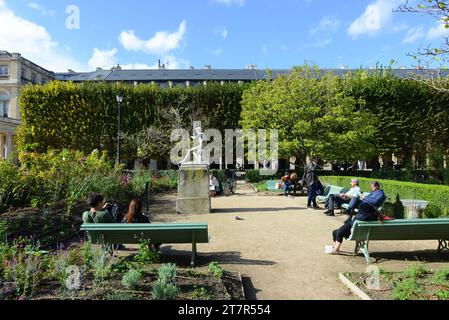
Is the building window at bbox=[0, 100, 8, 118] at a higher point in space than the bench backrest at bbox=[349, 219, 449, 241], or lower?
higher

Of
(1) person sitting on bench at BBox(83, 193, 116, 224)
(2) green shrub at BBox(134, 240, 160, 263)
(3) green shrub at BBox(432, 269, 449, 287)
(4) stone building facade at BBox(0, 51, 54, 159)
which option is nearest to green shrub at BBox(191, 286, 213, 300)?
(2) green shrub at BBox(134, 240, 160, 263)

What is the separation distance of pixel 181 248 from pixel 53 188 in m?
5.09

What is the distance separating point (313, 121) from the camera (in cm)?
2380

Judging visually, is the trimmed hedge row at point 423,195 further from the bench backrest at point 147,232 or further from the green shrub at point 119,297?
the green shrub at point 119,297

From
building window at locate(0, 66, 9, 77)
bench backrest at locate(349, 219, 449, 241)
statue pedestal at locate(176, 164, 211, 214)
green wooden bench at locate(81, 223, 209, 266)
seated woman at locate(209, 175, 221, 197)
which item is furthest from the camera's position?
building window at locate(0, 66, 9, 77)

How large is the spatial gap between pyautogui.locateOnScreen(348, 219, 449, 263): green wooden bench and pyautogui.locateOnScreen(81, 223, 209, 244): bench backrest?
260 cm

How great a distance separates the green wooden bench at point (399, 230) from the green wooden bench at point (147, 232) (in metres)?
2.60

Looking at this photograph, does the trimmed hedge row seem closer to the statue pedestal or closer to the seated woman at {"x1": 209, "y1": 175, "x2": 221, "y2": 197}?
the statue pedestal

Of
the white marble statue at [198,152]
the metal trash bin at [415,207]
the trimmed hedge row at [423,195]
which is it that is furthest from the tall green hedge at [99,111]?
the metal trash bin at [415,207]

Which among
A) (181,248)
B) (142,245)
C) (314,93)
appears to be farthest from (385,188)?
(314,93)

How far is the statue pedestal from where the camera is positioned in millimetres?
12195

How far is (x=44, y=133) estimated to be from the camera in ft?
105

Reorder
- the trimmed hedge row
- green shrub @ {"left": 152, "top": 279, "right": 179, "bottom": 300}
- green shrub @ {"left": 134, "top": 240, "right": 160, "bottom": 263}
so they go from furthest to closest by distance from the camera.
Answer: the trimmed hedge row
green shrub @ {"left": 134, "top": 240, "right": 160, "bottom": 263}
green shrub @ {"left": 152, "top": 279, "right": 179, "bottom": 300}

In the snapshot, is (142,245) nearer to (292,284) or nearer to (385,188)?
(292,284)
